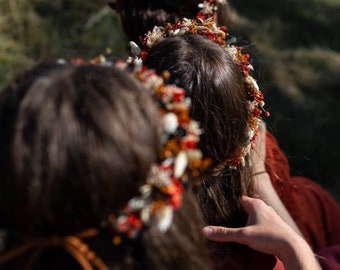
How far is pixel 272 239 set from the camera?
1.32 metres

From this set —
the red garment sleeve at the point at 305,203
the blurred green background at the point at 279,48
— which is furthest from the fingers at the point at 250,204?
the blurred green background at the point at 279,48

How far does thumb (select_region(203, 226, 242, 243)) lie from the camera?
133 centimetres

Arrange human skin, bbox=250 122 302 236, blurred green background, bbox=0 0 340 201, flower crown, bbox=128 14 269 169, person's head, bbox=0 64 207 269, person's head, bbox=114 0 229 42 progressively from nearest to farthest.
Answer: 1. person's head, bbox=0 64 207 269
2. flower crown, bbox=128 14 269 169
3. human skin, bbox=250 122 302 236
4. person's head, bbox=114 0 229 42
5. blurred green background, bbox=0 0 340 201

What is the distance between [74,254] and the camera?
83 centimetres

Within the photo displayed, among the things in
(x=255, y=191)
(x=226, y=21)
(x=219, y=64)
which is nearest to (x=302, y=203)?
(x=255, y=191)

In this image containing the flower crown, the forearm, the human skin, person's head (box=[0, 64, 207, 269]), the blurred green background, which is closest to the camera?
person's head (box=[0, 64, 207, 269])

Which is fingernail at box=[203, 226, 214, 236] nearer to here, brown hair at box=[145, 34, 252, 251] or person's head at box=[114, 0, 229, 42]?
brown hair at box=[145, 34, 252, 251]

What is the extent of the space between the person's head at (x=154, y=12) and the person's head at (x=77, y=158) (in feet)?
3.71

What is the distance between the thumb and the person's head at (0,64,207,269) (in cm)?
46

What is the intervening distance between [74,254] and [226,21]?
1531mm

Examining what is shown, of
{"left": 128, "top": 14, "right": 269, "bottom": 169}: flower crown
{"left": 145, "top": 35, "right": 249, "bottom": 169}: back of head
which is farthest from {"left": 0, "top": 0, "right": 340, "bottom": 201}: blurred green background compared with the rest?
{"left": 145, "top": 35, "right": 249, "bottom": 169}: back of head

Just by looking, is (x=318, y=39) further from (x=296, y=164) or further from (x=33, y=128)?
(x=33, y=128)

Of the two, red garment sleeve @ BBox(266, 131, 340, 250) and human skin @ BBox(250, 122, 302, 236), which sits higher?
human skin @ BBox(250, 122, 302, 236)

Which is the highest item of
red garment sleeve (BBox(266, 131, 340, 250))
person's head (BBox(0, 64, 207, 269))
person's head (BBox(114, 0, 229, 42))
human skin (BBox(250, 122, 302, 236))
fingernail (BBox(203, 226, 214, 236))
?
person's head (BBox(0, 64, 207, 269))
